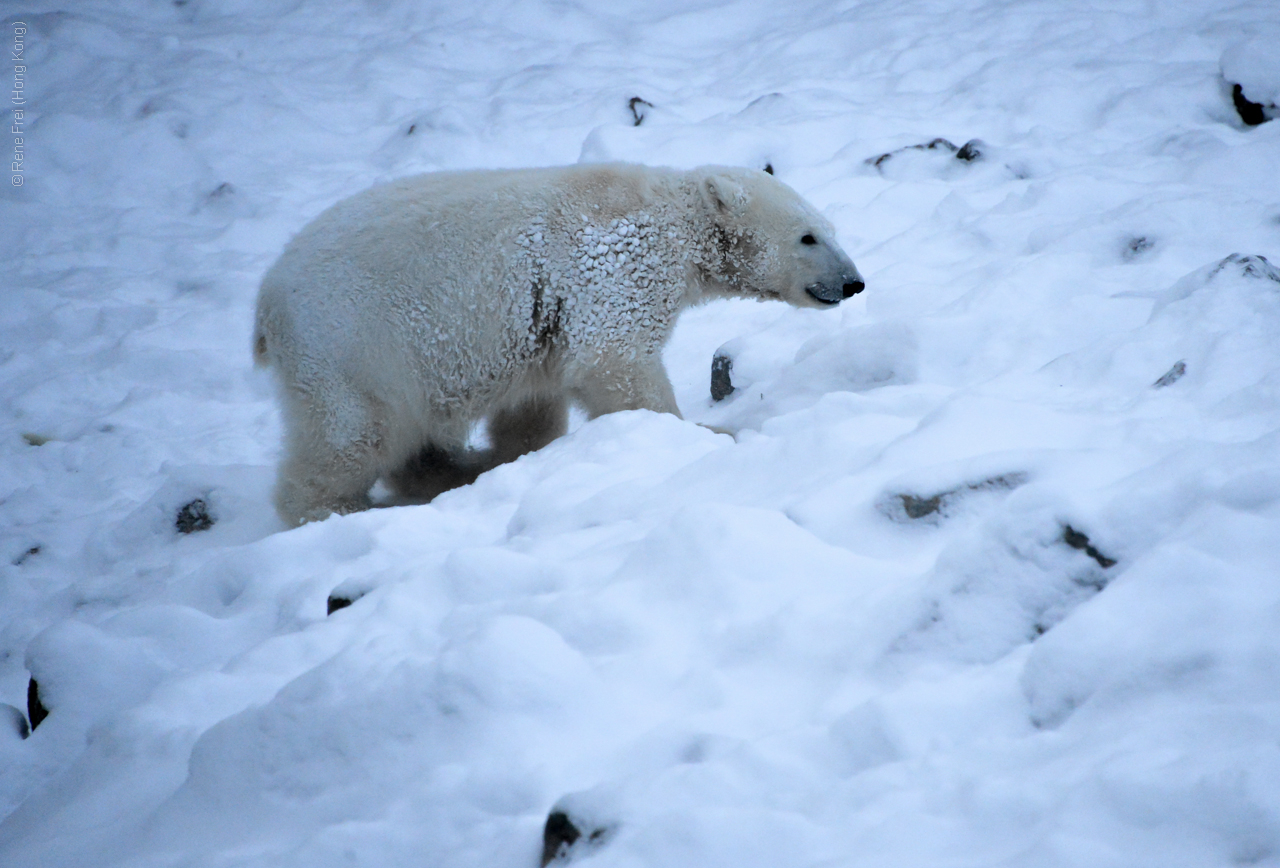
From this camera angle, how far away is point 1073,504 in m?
2.04

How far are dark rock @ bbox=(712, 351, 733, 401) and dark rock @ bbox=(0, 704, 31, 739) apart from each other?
3.33m

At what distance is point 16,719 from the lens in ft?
9.27

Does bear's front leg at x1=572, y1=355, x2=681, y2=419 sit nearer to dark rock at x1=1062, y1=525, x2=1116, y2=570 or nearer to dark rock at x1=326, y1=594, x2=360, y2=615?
dark rock at x1=326, y1=594, x2=360, y2=615

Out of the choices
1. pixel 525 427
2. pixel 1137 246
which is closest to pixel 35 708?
pixel 525 427

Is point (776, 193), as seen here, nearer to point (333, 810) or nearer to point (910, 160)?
point (910, 160)

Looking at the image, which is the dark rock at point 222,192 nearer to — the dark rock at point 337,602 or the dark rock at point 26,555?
the dark rock at point 26,555

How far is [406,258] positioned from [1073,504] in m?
3.07

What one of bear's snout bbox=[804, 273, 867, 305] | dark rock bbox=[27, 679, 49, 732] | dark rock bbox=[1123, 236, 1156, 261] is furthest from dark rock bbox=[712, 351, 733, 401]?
dark rock bbox=[27, 679, 49, 732]

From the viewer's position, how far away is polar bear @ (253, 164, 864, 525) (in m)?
4.19

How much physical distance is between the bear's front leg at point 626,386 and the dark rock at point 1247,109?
4729 millimetres

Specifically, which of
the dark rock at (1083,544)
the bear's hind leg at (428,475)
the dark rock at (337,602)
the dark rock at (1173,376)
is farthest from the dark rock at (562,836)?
the bear's hind leg at (428,475)

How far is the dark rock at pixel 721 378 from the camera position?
5.06 meters

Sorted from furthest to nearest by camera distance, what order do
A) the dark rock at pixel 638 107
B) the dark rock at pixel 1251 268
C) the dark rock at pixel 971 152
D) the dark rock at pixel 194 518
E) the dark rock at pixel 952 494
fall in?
the dark rock at pixel 638 107 < the dark rock at pixel 971 152 < the dark rock at pixel 194 518 < the dark rock at pixel 1251 268 < the dark rock at pixel 952 494

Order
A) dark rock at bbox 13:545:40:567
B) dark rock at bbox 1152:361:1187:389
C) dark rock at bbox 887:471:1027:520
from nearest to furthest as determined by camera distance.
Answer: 1. dark rock at bbox 887:471:1027:520
2. dark rock at bbox 1152:361:1187:389
3. dark rock at bbox 13:545:40:567
